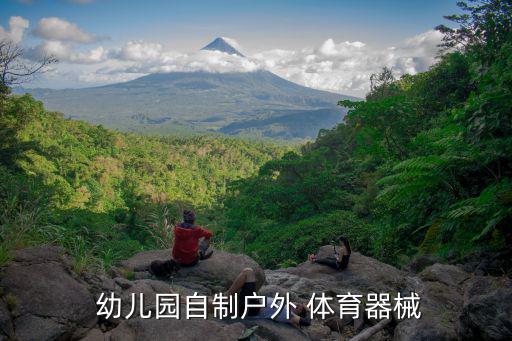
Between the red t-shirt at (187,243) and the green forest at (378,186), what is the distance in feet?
3.63

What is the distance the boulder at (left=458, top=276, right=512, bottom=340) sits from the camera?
333 centimetres

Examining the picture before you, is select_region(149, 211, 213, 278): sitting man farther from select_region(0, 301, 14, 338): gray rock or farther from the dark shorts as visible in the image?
select_region(0, 301, 14, 338): gray rock

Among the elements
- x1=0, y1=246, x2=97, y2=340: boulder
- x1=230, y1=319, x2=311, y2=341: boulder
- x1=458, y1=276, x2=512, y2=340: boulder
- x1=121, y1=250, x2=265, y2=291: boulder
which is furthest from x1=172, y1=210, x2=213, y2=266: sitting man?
x1=458, y1=276, x2=512, y2=340: boulder

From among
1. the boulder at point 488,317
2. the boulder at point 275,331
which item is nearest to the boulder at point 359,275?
the boulder at point 275,331

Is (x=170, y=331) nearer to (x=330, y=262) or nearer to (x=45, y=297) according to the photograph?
(x=45, y=297)

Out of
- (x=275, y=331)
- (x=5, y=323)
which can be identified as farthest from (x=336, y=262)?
(x=5, y=323)

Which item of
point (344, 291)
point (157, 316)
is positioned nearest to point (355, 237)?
point (344, 291)

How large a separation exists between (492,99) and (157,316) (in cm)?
464

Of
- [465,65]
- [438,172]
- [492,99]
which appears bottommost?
[438,172]

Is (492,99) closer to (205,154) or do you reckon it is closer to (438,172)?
(438,172)

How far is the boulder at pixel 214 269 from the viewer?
240 inches

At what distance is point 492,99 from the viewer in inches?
179

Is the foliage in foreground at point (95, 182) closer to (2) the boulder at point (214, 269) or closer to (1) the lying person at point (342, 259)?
(2) the boulder at point (214, 269)

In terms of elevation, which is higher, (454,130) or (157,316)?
(454,130)
